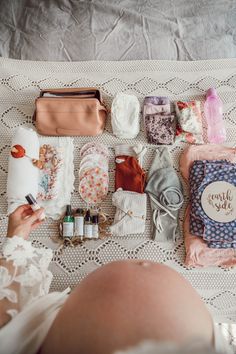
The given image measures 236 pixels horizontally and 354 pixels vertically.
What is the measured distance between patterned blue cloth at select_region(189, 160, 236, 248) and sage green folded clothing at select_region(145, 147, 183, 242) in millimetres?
52

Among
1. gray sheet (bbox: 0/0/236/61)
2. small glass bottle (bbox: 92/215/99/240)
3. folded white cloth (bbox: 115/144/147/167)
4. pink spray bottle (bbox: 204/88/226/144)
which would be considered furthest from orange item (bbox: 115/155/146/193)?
gray sheet (bbox: 0/0/236/61)

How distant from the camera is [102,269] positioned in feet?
2.44

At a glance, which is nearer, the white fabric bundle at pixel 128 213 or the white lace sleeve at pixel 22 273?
the white lace sleeve at pixel 22 273

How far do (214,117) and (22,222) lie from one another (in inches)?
30.0

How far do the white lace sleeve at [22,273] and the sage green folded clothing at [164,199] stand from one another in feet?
1.42

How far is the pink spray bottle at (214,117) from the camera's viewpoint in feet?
4.25

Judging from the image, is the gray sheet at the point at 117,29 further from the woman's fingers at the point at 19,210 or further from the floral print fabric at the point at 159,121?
the woman's fingers at the point at 19,210

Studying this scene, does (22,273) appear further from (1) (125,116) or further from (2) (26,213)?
(1) (125,116)

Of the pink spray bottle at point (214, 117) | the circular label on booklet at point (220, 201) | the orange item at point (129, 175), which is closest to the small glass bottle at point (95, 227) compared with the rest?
the orange item at point (129, 175)

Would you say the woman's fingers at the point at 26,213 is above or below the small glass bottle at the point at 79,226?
above

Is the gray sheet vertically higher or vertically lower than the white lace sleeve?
higher

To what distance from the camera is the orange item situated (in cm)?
125

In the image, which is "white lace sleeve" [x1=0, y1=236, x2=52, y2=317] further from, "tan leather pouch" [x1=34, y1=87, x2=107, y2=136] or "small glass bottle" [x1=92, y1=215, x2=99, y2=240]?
"tan leather pouch" [x1=34, y1=87, x2=107, y2=136]

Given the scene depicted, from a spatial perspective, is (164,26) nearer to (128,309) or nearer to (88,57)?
(88,57)
